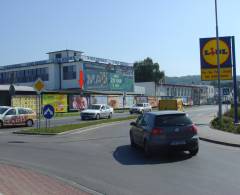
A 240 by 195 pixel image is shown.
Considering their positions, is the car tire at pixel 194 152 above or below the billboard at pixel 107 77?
below

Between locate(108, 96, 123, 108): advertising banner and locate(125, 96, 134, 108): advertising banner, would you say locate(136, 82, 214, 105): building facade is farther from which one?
locate(108, 96, 123, 108): advertising banner

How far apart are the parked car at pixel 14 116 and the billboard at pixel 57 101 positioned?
2143 cm

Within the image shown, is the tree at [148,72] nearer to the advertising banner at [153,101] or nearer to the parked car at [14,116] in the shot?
the advertising banner at [153,101]

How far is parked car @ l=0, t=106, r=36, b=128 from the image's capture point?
29.7 meters

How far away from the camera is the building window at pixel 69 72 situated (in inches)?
3199

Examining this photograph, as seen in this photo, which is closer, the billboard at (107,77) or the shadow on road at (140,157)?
the shadow on road at (140,157)

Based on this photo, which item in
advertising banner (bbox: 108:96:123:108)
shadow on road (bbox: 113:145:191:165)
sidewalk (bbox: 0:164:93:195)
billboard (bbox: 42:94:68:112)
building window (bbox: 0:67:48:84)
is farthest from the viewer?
building window (bbox: 0:67:48:84)

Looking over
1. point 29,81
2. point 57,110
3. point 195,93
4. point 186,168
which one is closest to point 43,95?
point 57,110

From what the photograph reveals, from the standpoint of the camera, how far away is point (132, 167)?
38.4 feet

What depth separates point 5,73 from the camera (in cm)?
9481

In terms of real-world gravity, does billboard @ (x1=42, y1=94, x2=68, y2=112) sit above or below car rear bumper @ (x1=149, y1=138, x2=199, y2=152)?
above

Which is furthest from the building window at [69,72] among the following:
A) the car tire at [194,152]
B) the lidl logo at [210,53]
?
the car tire at [194,152]

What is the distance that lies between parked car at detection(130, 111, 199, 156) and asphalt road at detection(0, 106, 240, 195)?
0.36 meters

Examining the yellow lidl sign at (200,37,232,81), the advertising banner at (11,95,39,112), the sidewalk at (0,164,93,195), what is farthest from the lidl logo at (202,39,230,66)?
the sidewalk at (0,164,93,195)
